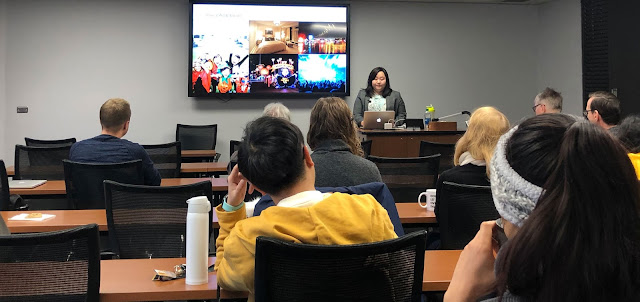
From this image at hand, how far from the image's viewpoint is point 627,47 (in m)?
6.44

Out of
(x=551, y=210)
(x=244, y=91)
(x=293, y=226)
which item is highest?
(x=244, y=91)

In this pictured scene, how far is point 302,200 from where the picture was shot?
5.88 ft

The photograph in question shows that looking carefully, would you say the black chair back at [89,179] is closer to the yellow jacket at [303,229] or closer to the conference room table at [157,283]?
the conference room table at [157,283]

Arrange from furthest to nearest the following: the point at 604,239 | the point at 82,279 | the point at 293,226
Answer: the point at 82,279
the point at 293,226
the point at 604,239

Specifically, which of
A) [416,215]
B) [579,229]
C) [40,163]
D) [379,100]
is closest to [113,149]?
[40,163]

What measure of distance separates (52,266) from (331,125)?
1.63 meters

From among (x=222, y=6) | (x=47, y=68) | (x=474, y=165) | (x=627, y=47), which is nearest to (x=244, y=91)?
(x=222, y=6)

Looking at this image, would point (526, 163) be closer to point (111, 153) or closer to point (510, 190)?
point (510, 190)

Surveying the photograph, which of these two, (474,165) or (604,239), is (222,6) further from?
(604,239)

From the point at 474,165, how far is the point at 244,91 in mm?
5470

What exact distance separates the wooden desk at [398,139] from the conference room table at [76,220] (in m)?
3.12

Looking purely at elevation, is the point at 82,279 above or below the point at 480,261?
below

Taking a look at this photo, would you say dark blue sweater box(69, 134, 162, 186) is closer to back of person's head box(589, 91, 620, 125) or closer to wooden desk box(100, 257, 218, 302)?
wooden desk box(100, 257, 218, 302)

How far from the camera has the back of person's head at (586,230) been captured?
36.2 inches
